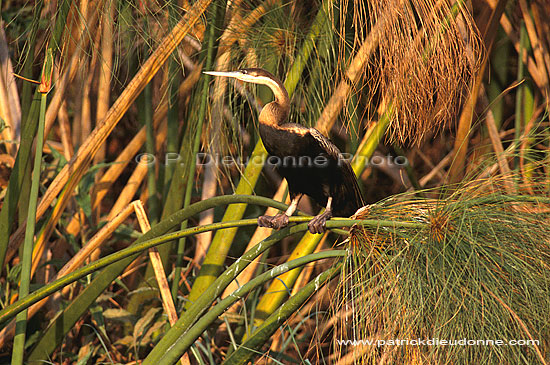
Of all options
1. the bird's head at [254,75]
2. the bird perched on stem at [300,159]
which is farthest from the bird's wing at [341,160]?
the bird's head at [254,75]

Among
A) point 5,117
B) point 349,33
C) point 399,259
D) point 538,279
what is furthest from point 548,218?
point 5,117

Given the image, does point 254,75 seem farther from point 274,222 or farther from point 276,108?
point 274,222

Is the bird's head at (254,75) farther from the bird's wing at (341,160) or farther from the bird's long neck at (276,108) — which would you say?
the bird's wing at (341,160)

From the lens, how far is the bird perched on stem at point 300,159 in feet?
3.80

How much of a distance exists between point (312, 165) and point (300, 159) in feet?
0.13

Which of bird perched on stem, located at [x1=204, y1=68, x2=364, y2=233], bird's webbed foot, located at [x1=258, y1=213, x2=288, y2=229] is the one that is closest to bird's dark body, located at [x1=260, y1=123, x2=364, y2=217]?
bird perched on stem, located at [x1=204, y1=68, x2=364, y2=233]

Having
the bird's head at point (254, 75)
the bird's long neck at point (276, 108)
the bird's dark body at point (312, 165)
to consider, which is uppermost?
the bird's head at point (254, 75)

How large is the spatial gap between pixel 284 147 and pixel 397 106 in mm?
225

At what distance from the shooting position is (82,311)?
1286 millimetres

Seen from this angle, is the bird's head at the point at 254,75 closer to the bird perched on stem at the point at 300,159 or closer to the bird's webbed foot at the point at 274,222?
the bird perched on stem at the point at 300,159

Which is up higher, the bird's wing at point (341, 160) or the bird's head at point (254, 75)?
the bird's head at point (254, 75)

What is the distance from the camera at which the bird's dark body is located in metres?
1.16

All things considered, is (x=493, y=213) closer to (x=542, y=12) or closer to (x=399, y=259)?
(x=399, y=259)

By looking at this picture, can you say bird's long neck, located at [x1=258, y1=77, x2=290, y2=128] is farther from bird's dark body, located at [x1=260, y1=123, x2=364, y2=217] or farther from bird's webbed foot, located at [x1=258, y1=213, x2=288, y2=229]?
bird's webbed foot, located at [x1=258, y1=213, x2=288, y2=229]
